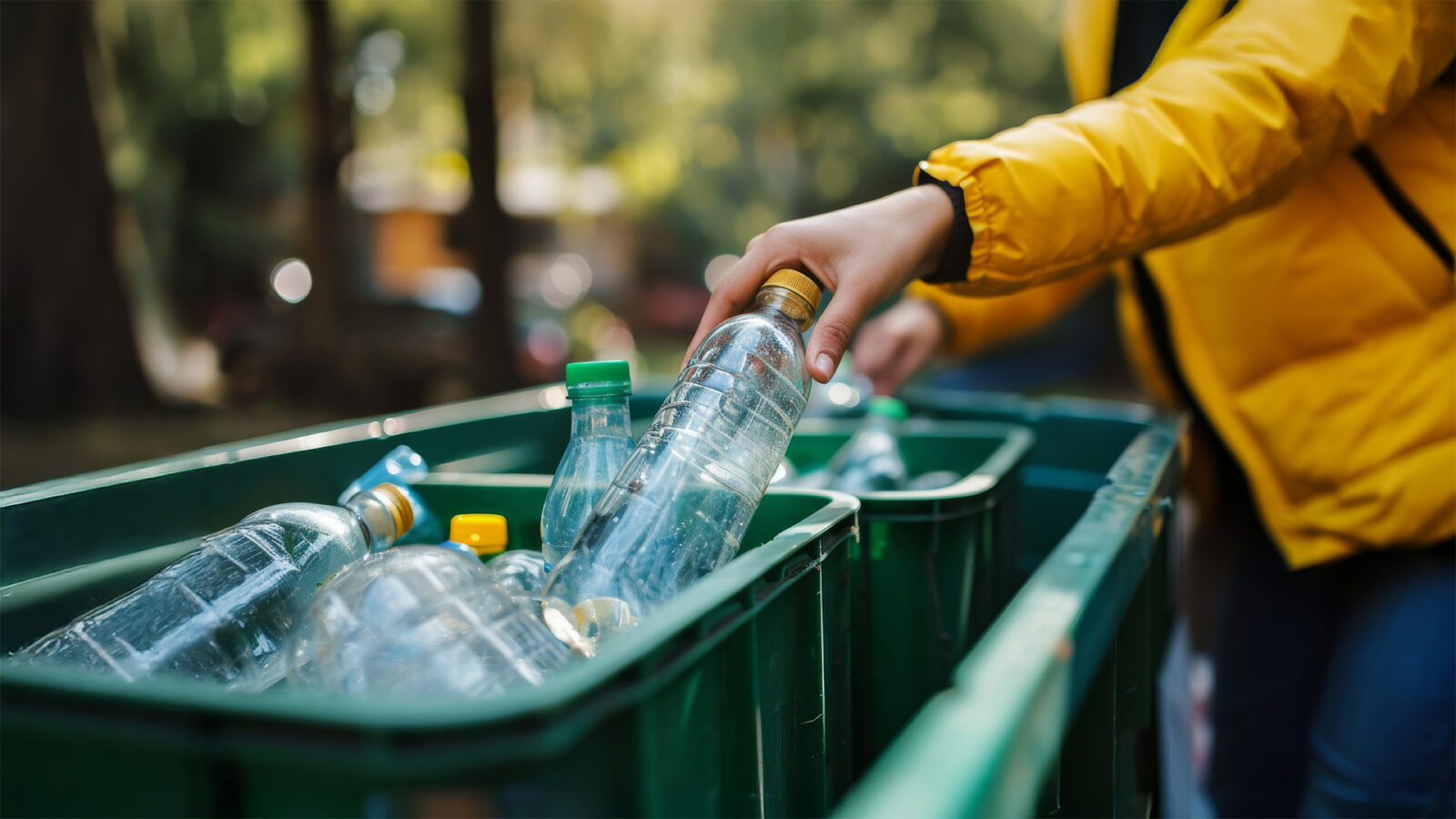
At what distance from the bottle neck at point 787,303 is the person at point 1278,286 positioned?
4 centimetres

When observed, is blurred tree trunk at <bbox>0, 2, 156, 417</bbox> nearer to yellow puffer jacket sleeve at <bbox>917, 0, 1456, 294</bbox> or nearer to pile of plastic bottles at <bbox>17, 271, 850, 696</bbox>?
pile of plastic bottles at <bbox>17, 271, 850, 696</bbox>

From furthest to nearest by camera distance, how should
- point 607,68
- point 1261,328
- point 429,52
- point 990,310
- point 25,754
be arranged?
1. point 429,52
2. point 607,68
3. point 990,310
4. point 1261,328
5. point 25,754

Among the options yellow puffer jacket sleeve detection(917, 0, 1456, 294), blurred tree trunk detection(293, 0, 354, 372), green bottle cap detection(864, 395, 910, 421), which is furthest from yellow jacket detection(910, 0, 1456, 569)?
blurred tree trunk detection(293, 0, 354, 372)

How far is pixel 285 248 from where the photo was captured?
1986 cm

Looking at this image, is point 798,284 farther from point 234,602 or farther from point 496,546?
point 234,602

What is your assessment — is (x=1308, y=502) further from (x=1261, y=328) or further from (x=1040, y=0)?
(x=1040, y=0)

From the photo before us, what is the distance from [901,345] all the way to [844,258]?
4.14ft

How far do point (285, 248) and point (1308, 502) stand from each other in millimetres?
20708

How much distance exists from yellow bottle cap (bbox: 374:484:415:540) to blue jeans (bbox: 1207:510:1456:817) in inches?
66.4

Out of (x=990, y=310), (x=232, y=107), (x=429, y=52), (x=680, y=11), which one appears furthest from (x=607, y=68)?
(x=990, y=310)

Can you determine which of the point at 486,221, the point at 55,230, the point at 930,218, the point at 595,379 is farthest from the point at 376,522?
the point at 55,230

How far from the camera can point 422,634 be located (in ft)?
3.21

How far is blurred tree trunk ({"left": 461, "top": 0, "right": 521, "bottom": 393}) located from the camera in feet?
29.9

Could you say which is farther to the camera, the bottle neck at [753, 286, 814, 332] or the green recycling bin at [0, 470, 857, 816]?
the bottle neck at [753, 286, 814, 332]
